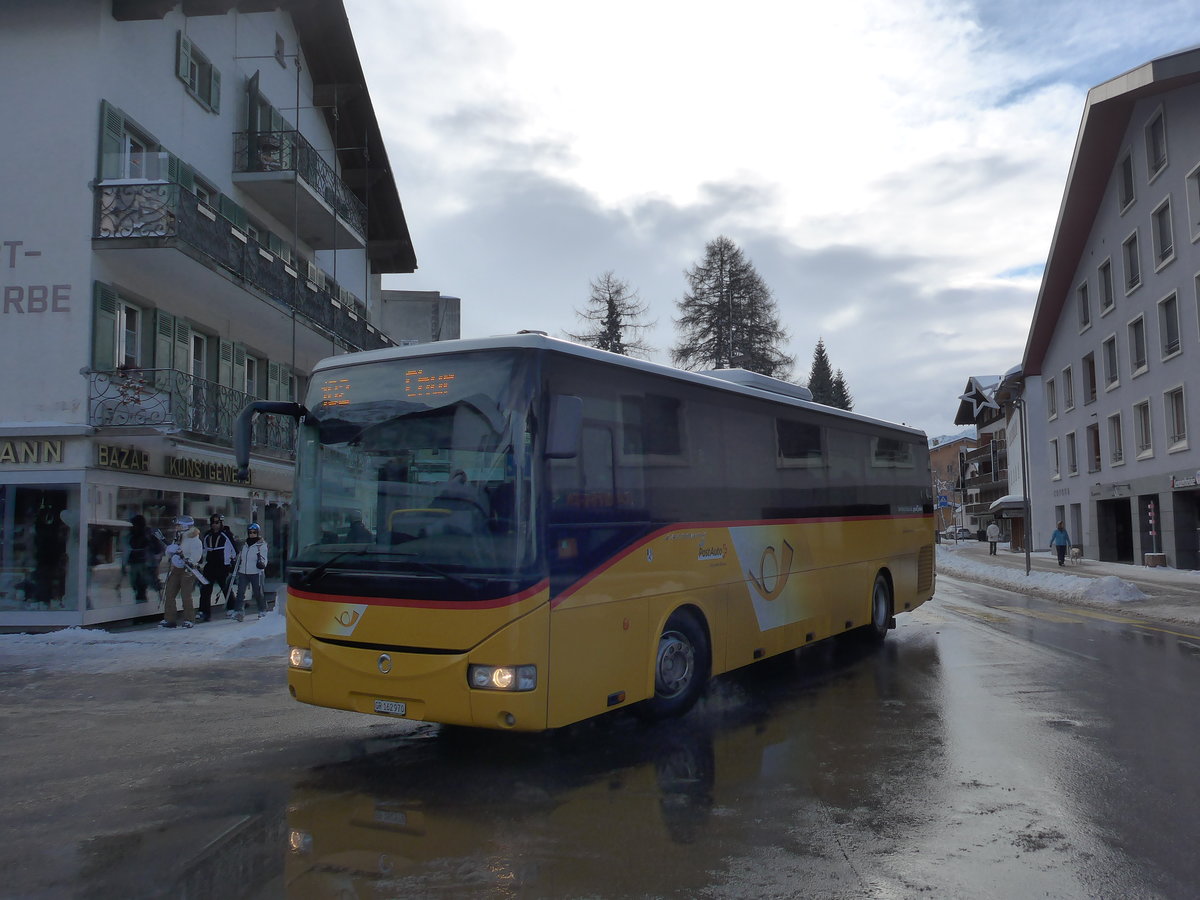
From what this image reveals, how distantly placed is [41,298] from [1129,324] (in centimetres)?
3409

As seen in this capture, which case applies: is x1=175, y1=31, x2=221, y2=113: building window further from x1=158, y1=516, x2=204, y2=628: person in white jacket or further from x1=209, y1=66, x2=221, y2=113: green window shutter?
x1=158, y1=516, x2=204, y2=628: person in white jacket

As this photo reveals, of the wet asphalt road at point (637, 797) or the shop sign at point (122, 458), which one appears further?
the shop sign at point (122, 458)

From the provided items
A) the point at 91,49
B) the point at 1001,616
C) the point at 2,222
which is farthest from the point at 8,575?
the point at 1001,616

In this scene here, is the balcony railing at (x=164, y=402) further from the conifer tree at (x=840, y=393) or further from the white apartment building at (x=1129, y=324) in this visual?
the conifer tree at (x=840, y=393)

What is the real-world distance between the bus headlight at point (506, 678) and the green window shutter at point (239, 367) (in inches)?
618

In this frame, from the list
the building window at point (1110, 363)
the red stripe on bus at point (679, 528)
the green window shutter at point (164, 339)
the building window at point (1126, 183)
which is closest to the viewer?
the red stripe on bus at point (679, 528)

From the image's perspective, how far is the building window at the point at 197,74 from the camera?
18547 mm

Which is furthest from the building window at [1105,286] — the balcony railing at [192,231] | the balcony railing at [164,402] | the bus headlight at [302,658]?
the bus headlight at [302,658]

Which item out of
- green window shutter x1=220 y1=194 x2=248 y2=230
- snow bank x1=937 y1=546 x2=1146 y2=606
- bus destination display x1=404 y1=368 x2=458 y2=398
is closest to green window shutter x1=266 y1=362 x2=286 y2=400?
green window shutter x1=220 y1=194 x2=248 y2=230

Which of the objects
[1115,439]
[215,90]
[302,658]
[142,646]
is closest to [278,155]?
[215,90]

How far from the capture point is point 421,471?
6.63 m

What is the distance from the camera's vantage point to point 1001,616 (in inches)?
675

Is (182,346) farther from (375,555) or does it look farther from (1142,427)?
(1142,427)

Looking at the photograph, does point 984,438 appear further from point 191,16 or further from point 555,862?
point 555,862
